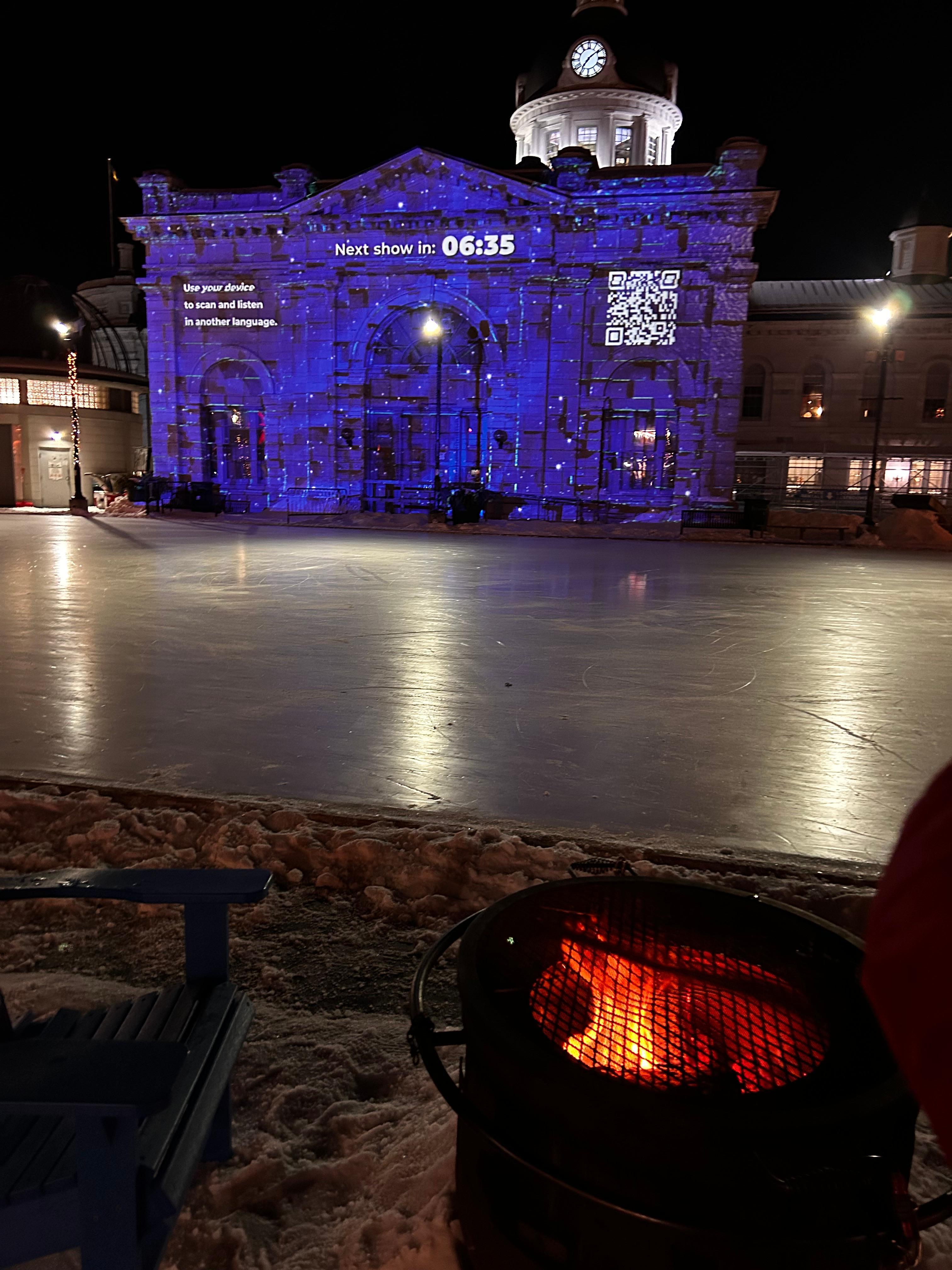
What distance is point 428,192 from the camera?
116ft

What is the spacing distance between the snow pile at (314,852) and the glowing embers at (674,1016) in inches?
63.7

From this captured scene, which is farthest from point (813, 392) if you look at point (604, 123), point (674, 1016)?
point (674, 1016)

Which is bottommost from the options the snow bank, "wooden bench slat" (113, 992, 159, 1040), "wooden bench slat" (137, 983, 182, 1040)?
"wooden bench slat" (113, 992, 159, 1040)

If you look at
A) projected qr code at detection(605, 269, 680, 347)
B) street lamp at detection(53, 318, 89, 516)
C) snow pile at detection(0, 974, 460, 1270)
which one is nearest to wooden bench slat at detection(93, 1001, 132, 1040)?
snow pile at detection(0, 974, 460, 1270)

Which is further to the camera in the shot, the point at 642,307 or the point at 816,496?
the point at 816,496

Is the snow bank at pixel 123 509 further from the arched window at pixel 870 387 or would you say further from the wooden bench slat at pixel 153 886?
the arched window at pixel 870 387

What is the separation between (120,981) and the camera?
305 cm

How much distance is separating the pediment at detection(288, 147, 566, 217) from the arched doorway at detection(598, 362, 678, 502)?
26.4 feet

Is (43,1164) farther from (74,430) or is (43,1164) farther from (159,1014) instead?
(74,430)

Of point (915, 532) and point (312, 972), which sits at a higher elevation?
point (915, 532)

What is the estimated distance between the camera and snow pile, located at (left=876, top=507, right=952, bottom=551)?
2466 cm

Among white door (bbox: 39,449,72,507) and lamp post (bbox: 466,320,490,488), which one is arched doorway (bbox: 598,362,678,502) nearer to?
lamp post (bbox: 466,320,490,488)

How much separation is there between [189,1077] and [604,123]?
5273 centimetres

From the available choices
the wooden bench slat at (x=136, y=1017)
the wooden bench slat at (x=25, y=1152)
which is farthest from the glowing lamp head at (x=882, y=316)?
the wooden bench slat at (x=25, y=1152)
